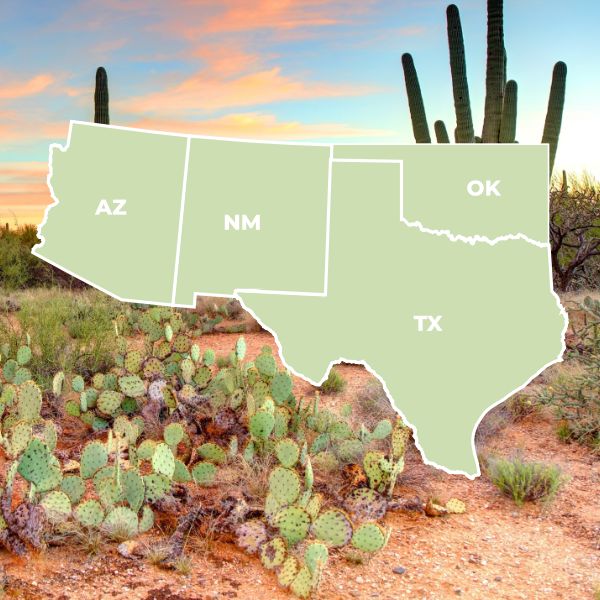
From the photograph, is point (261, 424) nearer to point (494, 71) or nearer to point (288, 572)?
point (288, 572)

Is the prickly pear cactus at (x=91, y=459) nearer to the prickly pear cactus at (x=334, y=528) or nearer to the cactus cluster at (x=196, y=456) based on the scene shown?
the cactus cluster at (x=196, y=456)

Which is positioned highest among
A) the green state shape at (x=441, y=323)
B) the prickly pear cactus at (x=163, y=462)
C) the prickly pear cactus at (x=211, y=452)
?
the green state shape at (x=441, y=323)

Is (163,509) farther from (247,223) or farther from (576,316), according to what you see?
(576,316)

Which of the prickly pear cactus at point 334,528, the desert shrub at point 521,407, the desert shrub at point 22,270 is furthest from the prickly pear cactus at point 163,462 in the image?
the desert shrub at point 22,270

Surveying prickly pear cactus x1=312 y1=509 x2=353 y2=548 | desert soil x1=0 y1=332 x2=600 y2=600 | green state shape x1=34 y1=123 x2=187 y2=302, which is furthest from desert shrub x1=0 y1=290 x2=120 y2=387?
prickly pear cactus x1=312 y1=509 x2=353 y2=548

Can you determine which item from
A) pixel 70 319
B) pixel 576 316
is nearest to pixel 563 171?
pixel 576 316

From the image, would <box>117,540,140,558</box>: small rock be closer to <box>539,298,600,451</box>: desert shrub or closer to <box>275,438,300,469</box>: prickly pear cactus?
<box>275,438,300,469</box>: prickly pear cactus
